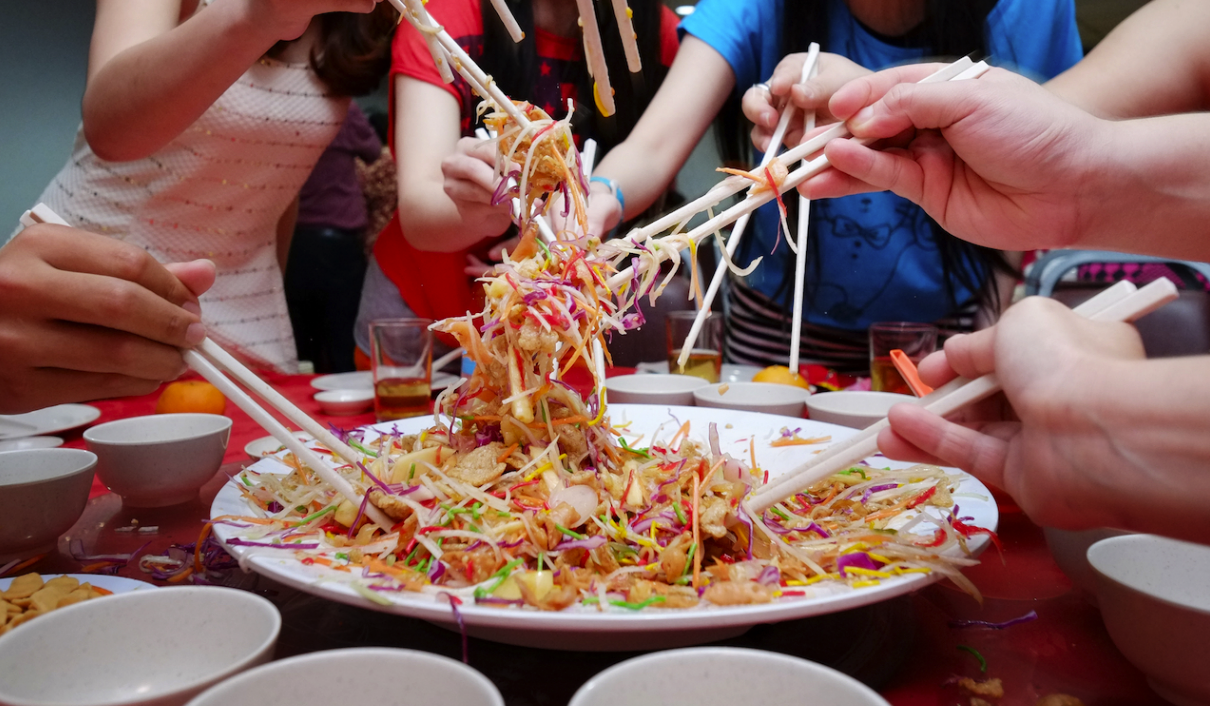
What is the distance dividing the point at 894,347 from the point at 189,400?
1.63 meters

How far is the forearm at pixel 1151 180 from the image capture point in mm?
997

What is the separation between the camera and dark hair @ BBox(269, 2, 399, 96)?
221cm

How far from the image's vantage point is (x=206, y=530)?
36.8 inches

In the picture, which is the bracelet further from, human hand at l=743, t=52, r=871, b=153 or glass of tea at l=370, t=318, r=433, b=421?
glass of tea at l=370, t=318, r=433, b=421

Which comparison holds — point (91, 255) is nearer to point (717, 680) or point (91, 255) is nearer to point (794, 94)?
point (717, 680)

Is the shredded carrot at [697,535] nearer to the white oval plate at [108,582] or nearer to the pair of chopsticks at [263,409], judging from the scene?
the pair of chopsticks at [263,409]

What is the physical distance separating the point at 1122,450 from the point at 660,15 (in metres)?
2.27

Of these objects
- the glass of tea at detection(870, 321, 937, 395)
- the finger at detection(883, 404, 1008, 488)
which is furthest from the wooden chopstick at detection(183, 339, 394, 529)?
the glass of tea at detection(870, 321, 937, 395)

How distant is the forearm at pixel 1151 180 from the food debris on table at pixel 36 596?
135 centimetres

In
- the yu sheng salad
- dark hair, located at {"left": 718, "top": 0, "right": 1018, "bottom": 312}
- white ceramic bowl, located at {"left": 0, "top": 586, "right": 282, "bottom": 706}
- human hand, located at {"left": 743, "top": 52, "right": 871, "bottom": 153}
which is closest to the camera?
white ceramic bowl, located at {"left": 0, "top": 586, "right": 282, "bottom": 706}

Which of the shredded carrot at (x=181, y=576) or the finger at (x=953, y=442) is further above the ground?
the finger at (x=953, y=442)

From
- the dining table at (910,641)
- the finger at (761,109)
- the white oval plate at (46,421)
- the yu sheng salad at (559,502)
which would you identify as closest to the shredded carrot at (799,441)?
the yu sheng salad at (559,502)

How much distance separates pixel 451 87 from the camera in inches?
87.5

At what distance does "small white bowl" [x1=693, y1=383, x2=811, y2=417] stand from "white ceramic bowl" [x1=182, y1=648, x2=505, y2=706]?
1.06 m
